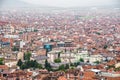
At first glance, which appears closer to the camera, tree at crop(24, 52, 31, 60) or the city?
the city

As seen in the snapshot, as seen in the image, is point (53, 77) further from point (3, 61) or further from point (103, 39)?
point (103, 39)

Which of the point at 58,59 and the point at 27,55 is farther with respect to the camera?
the point at 27,55

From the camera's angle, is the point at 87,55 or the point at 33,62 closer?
the point at 33,62

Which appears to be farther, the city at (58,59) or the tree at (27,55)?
the tree at (27,55)

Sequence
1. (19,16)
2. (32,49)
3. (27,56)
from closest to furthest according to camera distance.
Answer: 1. (27,56)
2. (32,49)
3. (19,16)

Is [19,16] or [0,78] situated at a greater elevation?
[0,78]

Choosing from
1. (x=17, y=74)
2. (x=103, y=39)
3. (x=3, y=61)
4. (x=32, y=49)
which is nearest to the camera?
(x=17, y=74)

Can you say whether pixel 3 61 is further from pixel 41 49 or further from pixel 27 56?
pixel 41 49

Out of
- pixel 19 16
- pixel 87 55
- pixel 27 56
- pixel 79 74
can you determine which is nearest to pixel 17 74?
pixel 79 74

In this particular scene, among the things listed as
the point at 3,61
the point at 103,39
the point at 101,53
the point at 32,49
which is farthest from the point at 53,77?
the point at 103,39
